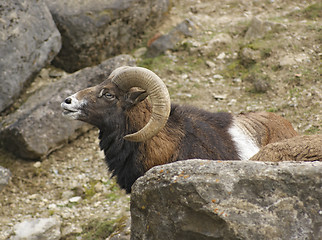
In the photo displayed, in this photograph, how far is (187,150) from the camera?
21.4 feet

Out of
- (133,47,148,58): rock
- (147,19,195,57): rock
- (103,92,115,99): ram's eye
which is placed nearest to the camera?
(103,92,115,99): ram's eye

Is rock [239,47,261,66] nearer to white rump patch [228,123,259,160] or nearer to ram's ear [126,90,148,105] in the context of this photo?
white rump patch [228,123,259,160]

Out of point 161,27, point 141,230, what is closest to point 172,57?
point 161,27

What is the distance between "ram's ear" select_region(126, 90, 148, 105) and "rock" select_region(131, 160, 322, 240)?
2499 millimetres

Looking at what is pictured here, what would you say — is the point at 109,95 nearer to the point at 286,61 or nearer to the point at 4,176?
the point at 4,176

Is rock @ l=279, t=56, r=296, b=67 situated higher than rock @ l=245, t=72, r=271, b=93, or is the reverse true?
rock @ l=279, t=56, r=296, b=67

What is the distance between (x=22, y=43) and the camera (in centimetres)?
1055

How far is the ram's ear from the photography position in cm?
645

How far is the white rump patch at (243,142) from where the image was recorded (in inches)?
266

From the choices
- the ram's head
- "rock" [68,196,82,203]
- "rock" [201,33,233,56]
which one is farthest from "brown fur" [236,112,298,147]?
"rock" [201,33,233,56]

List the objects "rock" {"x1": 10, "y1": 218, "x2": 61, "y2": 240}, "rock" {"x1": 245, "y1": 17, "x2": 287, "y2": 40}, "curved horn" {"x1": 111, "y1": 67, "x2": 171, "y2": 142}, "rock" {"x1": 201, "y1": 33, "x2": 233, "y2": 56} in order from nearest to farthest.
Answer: "curved horn" {"x1": 111, "y1": 67, "x2": 171, "y2": 142} → "rock" {"x1": 10, "y1": 218, "x2": 61, "y2": 240} → "rock" {"x1": 245, "y1": 17, "x2": 287, "y2": 40} → "rock" {"x1": 201, "y1": 33, "x2": 233, "y2": 56}

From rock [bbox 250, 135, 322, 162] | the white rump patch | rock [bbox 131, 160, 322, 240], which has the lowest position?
the white rump patch

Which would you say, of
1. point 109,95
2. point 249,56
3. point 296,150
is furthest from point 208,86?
point 296,150

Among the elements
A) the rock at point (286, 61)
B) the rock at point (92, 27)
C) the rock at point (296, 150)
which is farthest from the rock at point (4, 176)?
the rock at point (286, 61)
